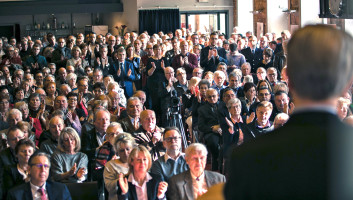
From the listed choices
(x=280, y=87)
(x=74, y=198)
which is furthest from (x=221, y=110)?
(x=74, y=198)

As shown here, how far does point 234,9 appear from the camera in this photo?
21.1m

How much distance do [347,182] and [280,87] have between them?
22.0 feet

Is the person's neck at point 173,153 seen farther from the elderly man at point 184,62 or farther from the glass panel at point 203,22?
the glass panel at point 203,22

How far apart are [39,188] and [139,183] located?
0.78 m

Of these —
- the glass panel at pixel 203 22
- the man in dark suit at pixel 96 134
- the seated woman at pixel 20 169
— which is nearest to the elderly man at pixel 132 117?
the man in dark suit at pixel 96 134

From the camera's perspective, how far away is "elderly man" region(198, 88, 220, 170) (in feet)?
23.7

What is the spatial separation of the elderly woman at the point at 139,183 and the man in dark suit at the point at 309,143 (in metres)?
3.61

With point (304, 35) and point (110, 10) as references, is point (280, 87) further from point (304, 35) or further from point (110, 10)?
point (110, 10)

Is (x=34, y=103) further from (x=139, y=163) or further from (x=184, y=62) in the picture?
(x=184, y=62)

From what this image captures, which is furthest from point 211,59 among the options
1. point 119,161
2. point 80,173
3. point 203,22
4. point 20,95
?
point 203,22

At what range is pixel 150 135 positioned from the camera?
618cm

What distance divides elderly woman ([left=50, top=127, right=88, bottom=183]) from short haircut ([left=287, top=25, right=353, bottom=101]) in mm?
4567

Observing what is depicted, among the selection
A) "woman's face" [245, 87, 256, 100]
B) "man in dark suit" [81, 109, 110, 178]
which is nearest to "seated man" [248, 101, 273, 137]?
"woman's face" [245, 87, 256, 100]

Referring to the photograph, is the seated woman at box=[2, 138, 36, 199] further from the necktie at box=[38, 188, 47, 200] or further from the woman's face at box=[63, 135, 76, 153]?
the necktie at box=[38, 188, 47, 200]
